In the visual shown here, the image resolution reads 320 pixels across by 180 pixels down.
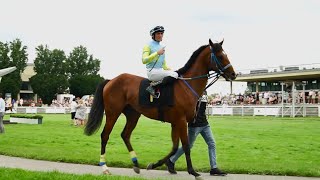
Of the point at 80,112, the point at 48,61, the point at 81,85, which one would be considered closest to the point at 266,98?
the point at 80,112

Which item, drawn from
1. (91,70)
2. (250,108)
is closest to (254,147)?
(250,108)

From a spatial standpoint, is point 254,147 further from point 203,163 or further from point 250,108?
point 250,108

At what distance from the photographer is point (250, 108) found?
44.1 metres

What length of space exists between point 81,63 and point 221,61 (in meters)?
109

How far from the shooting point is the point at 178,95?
8.59m

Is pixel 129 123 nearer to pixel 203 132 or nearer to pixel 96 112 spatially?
pixel 96 112

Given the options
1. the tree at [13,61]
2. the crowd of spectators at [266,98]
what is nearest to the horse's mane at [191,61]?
the crowd of spectators at [266,98]

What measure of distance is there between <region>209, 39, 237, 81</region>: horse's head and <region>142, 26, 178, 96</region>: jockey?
804mm

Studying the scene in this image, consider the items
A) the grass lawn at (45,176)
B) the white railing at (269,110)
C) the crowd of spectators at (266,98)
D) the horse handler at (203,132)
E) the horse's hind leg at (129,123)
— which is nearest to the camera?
the grass lawn at (45,176)

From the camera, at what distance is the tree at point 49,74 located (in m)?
98.7

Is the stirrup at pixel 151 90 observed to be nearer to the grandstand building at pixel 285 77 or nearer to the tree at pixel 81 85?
the grandstand building at pixel 285 77

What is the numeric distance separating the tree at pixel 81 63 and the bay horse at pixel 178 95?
105 metres

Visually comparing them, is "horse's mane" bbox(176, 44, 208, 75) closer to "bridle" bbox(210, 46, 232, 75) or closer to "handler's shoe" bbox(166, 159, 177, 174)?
"bridle" bbox(210, 46, 232, 75)

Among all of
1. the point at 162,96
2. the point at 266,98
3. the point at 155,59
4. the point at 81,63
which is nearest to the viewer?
the point at 162,96
